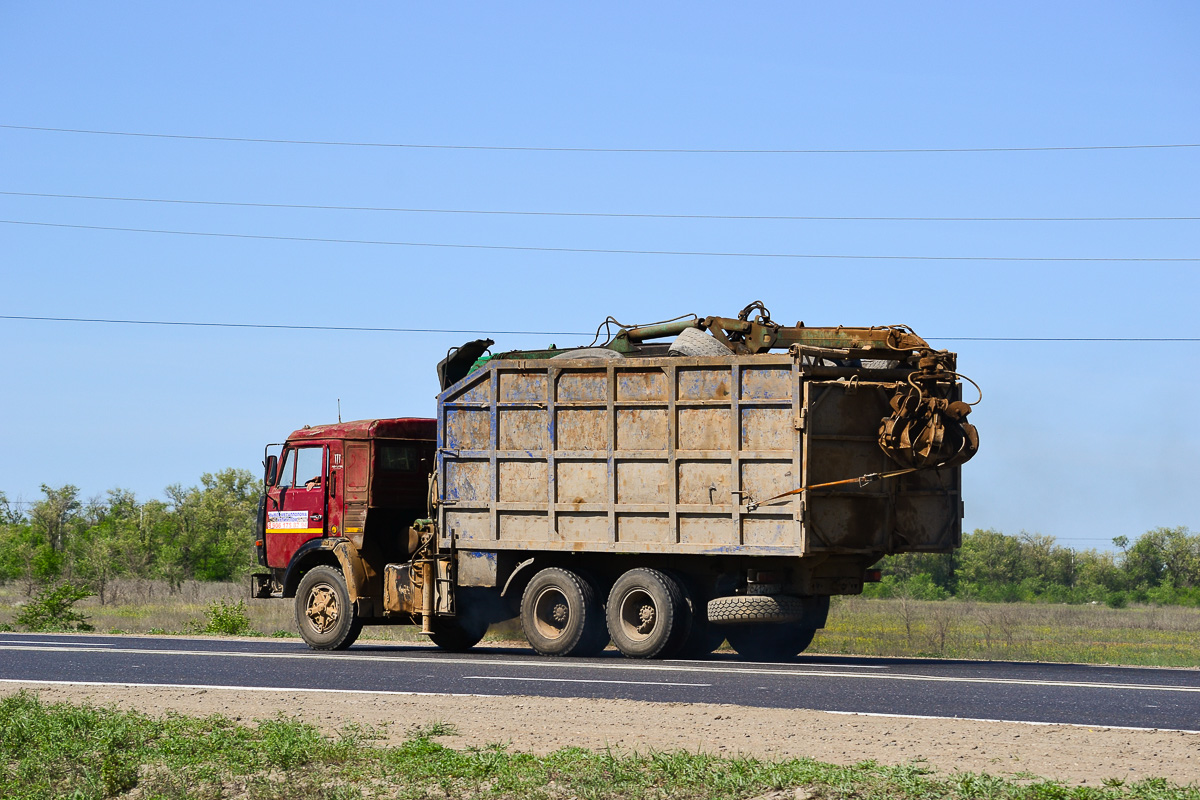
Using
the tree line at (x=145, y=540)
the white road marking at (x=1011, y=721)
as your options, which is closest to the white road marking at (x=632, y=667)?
the white road marking at (x=1011, y=721)

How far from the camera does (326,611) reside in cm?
1894

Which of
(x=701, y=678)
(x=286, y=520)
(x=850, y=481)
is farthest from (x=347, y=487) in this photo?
(x=701, y=678)

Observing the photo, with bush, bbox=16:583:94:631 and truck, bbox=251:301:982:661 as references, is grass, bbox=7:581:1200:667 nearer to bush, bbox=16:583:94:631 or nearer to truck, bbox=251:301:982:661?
bush, bbox=16:583:94:631

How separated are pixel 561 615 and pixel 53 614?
50.5 feet

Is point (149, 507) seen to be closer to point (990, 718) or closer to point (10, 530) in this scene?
point (10, 530)

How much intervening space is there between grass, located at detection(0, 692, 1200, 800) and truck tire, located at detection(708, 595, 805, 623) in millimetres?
6513

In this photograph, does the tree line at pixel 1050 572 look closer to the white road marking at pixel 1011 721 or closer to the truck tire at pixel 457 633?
the truck tire at pixel 457 633

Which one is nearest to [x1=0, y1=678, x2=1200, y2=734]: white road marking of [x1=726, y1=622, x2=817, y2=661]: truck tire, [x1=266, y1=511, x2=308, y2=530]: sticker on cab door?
[x1=266, y1=511, x2=308, y2=530]: sticker on cab door

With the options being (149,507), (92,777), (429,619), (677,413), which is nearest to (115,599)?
(429,619)

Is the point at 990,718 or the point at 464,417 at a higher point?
the point at 464,417

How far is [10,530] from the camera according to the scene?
71938mm

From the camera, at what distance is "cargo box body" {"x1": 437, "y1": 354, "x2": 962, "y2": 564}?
1555 cm

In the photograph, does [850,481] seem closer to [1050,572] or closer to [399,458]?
[399,458]

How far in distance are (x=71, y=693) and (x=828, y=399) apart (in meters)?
8.34
